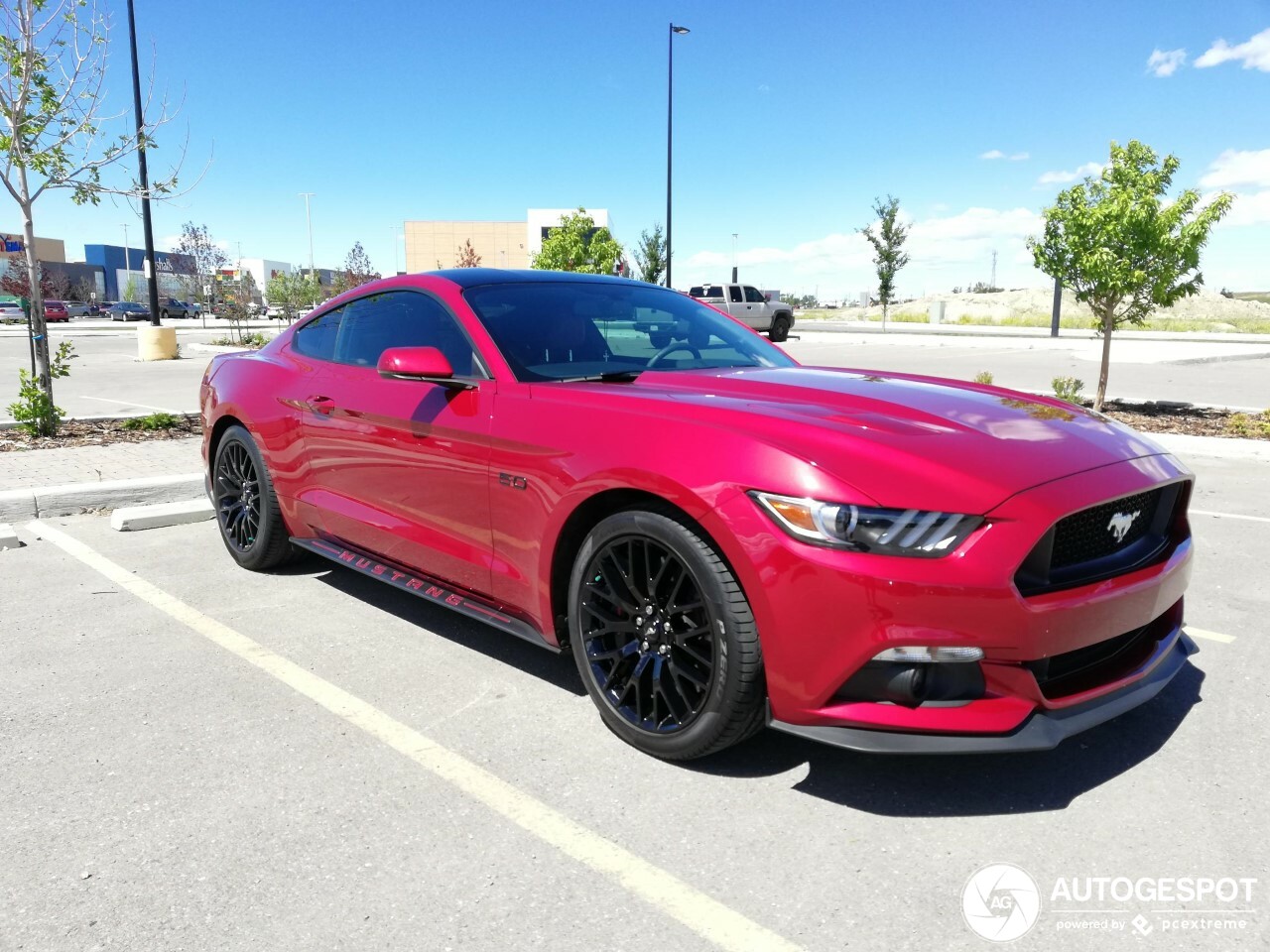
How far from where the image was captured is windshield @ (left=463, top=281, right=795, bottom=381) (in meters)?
3.59

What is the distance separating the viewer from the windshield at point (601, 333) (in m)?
3.59

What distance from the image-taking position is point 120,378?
16.8 meters

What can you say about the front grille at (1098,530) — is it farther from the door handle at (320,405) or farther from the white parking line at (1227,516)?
the white parking line at (1227,516)

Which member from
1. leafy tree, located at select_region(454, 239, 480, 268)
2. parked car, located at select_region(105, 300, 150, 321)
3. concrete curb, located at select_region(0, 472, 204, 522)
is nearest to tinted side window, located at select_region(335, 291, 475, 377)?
concrete curb, located at select_region(0, 472, 204, 522)

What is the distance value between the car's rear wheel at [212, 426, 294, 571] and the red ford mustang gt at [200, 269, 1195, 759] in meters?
0.76

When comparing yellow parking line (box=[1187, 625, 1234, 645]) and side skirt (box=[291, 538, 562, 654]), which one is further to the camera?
yellow parking line (box=[1187, 625, 1234, 645])

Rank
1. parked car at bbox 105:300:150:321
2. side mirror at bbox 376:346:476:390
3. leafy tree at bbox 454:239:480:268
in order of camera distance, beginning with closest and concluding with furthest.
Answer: side mirror at bbox 376:346:476:390, leafy tree at bbox 454:239:480:268, parked car at bbox 105:300:150:321

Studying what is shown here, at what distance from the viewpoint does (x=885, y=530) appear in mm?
2396

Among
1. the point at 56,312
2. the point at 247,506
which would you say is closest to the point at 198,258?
the point at 56,312

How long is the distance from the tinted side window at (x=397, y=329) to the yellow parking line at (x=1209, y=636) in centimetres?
332

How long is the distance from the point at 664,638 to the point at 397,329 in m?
2.07

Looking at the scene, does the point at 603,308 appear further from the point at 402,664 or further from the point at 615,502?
the point at 402,664

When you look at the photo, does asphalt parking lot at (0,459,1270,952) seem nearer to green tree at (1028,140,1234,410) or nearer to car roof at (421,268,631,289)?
car roof at (421,268,631,289)

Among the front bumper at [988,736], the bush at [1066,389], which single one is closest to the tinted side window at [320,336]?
the front bumper at [988,736]
